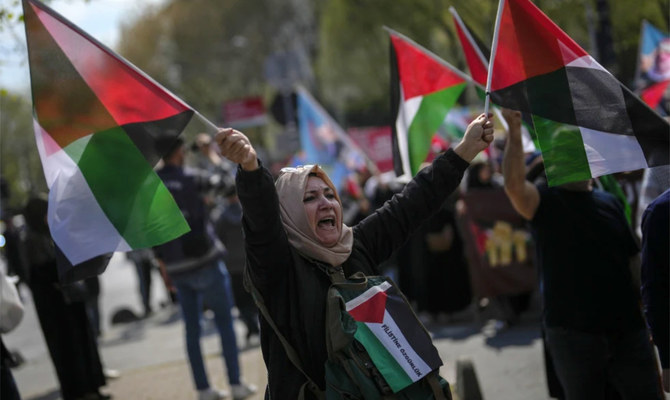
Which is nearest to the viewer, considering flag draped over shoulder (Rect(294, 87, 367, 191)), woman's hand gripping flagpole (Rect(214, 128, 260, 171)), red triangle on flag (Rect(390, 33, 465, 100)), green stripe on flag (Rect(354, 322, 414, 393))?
woman's hand gripping flagpole (Rect(214, 128, 260, 171))

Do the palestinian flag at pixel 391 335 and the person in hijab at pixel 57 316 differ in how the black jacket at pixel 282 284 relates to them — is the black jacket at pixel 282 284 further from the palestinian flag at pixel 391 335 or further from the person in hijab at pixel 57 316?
the person in hijab at pixel 57 316

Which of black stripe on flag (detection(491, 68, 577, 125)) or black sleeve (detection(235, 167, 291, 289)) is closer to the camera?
black sleeve (detection(235, 167, 291, 289))

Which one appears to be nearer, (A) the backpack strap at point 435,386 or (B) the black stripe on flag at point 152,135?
(A) the backpack strap at point 435,386

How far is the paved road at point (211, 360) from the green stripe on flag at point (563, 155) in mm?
3117

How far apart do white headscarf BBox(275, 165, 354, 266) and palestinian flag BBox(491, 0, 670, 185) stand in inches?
41.4

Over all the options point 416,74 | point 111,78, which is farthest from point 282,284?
point 416,74

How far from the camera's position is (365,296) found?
12.4 feet

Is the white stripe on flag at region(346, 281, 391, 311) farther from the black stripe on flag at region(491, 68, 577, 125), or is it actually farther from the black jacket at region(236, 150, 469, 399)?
Result: the black stripe on flag at region(491, 68, 577, 125)

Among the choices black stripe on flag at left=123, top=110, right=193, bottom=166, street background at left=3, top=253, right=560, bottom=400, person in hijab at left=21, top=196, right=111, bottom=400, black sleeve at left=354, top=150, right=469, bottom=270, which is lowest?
street background at left=3, top=253, right=560, bottom=400

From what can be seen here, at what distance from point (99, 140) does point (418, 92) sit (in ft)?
8.06

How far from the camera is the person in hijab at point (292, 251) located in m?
3.62

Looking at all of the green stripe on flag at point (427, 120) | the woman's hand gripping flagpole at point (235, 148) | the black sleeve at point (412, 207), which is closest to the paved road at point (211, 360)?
the green stripe on flag at point (427, 120)

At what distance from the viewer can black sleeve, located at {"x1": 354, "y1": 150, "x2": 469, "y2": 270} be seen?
423cm

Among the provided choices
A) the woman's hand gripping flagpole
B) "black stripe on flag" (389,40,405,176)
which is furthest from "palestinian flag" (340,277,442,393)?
"black stripe on flag" (389,40,405,176)
